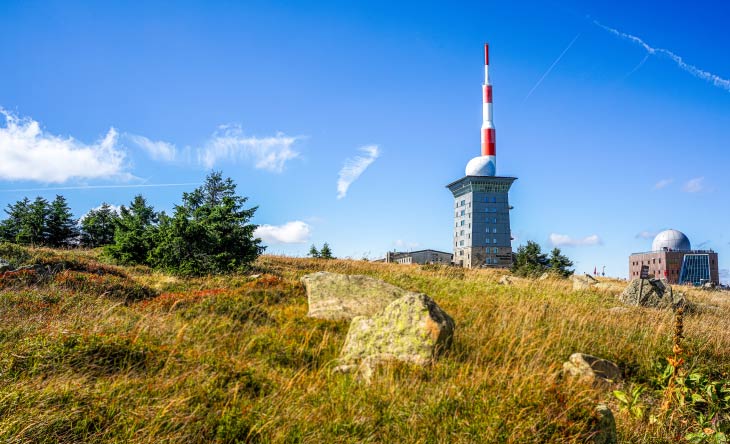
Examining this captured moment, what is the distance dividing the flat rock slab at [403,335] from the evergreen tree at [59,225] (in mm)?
36116

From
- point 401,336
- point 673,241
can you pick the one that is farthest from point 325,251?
point 673,241

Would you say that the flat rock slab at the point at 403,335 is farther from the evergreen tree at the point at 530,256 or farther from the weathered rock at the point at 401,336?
the evergreen tree at the point at 530,256

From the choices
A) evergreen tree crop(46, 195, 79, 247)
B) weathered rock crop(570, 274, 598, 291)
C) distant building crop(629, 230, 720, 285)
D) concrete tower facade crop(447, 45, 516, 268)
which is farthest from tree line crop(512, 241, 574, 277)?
distant building crop(629, 230, 720, 285)

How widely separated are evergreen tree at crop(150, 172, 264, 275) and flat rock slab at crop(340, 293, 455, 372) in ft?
41.5

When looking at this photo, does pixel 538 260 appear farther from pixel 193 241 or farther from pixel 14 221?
pixel 14 221

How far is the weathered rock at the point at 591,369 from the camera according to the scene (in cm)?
663

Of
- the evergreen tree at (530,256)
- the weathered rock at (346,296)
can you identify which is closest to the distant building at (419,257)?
the evergreen tree at (530,256)

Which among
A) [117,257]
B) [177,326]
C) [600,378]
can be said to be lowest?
[600,378]

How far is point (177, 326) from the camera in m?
7.92

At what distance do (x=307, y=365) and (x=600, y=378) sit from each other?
183 inches

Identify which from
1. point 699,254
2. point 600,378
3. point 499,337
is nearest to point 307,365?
point 499,337

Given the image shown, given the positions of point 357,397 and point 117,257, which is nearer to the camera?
point 357,397

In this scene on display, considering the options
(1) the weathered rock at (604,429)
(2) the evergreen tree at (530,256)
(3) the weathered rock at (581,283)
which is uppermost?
(2) the evergreen tree at (530,256)

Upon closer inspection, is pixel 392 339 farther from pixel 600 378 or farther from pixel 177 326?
pixel 177 326
